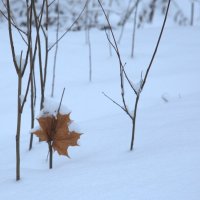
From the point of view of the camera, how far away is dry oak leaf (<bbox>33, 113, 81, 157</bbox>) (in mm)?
988

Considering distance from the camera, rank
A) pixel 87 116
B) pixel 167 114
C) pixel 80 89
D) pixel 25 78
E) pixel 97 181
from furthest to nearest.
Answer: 1. pixel 25 78
2. pixel 80 89
3. pixel 87 116
4. pixel 167 114
5. pixel 97 181

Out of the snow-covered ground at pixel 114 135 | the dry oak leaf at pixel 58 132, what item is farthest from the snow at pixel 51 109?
the snow-covered ground at pixel 114 135

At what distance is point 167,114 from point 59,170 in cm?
51

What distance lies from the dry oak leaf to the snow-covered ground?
6 centimetres

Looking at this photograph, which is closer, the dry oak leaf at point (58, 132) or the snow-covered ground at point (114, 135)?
the snow-covered ground at point (114, 135)

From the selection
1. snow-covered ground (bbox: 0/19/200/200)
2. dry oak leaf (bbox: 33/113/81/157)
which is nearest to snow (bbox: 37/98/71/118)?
dry oak leaf (bbox: 33/113/81/157)

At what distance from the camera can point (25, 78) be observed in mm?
2086

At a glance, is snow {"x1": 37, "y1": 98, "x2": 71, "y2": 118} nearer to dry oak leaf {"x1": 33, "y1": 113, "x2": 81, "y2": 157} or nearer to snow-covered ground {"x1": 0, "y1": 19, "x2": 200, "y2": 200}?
dry oak leaf {"x1": 33, "y1": 113, "x2": 81, "y2": 157}

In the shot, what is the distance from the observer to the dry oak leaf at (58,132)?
988mm

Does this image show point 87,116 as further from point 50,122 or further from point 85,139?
point 50,122

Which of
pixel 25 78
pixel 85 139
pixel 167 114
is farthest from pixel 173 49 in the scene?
pixel 85 139

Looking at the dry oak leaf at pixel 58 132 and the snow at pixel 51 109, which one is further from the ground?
the snow at pixel 51 109

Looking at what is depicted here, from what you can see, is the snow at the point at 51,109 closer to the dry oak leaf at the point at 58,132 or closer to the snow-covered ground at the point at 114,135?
the dry oak leaf at the point at 58,132

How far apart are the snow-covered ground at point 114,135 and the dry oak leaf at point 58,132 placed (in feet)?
0.20
